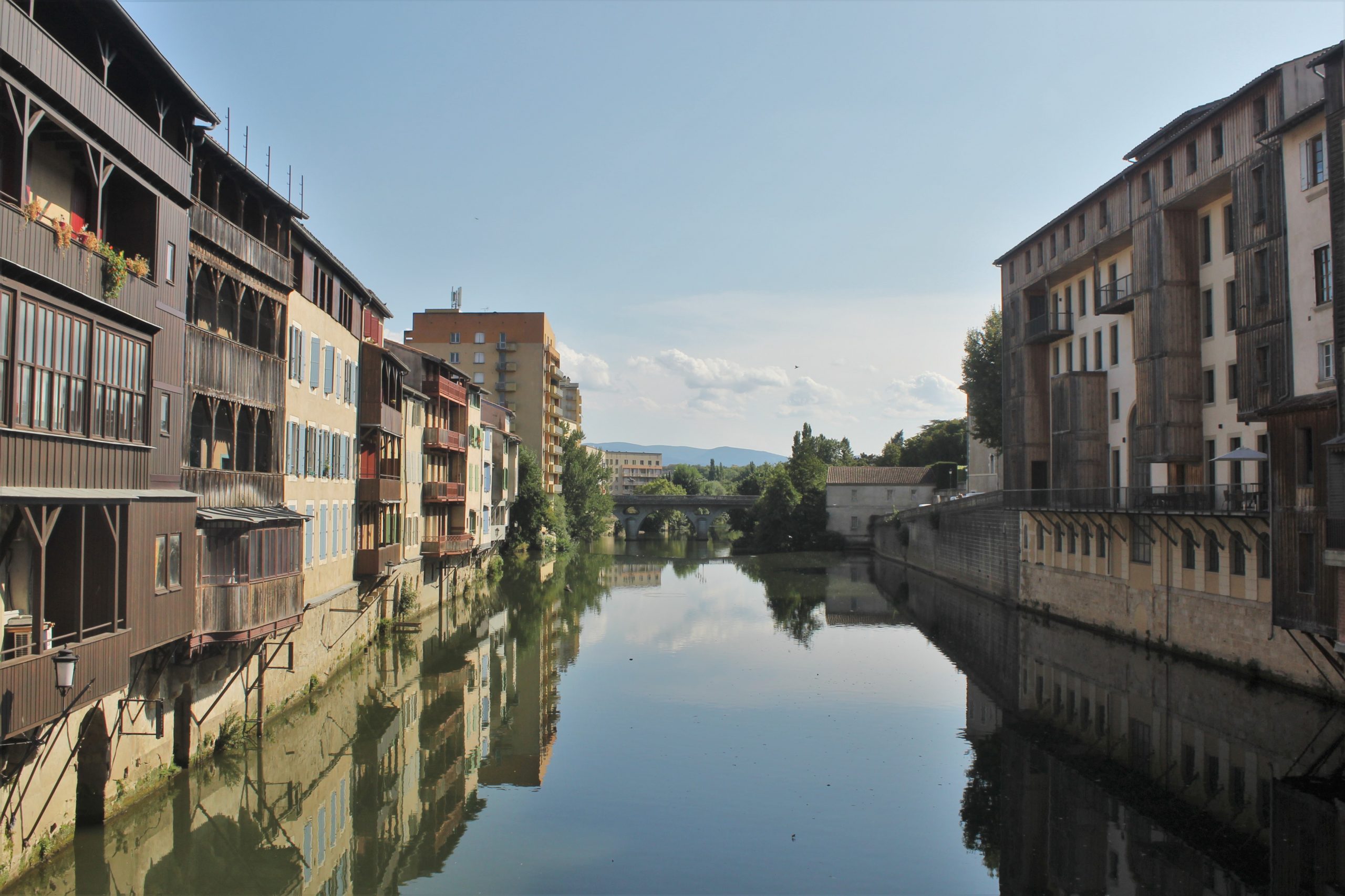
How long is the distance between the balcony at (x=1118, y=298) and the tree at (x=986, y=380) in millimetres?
24995

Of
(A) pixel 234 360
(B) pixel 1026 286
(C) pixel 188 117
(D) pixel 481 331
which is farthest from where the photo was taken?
(D) pixel 481 331

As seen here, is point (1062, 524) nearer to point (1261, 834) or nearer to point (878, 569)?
point (1261, 834)

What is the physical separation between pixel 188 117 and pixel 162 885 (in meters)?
14.1

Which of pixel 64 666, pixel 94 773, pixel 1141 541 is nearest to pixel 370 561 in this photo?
pixel 94 773

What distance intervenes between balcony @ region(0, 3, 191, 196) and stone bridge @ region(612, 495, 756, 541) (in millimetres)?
97662

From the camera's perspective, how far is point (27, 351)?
13.0 metres

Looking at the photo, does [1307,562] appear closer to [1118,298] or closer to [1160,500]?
[1160,500]

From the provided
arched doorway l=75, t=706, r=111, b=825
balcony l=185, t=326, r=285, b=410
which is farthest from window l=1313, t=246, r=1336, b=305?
arched doorway l=75, t=706, r=111, b=825

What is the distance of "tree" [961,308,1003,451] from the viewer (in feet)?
222

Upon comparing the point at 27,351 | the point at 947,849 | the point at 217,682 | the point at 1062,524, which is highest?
the point at 27,351

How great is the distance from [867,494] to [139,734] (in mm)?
87316

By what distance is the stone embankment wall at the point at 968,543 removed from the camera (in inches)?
2026

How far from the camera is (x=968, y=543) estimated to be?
196 ft

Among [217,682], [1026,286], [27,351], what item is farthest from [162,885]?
[1026,286]
